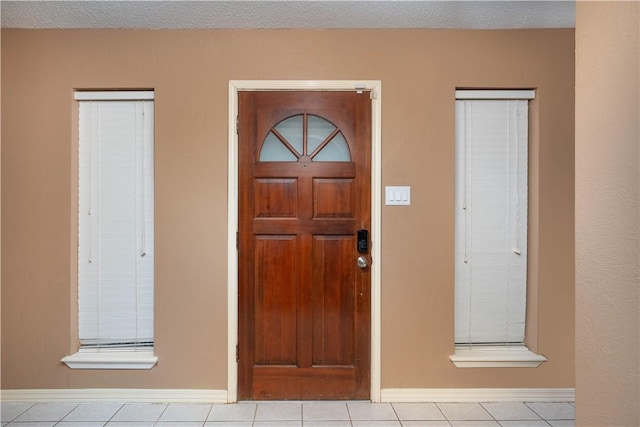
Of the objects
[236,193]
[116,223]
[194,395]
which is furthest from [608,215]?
[116,223]

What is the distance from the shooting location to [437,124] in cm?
228

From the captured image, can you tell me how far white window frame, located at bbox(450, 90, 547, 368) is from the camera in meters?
2.25

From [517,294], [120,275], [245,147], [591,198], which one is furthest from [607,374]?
[120,275]

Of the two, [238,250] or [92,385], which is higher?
[238,250]

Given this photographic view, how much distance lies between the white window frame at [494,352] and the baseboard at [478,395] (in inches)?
6.2

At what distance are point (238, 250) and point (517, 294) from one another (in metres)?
1.78

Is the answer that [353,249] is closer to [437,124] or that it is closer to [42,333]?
[437,124]

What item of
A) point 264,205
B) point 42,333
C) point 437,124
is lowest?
point 42,333

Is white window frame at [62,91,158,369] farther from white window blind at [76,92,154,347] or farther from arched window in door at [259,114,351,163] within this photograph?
arched window in door at [259,114,351,163]

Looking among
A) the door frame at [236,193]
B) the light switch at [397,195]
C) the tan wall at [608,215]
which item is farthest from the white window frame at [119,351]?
the tan wall at [608,215]

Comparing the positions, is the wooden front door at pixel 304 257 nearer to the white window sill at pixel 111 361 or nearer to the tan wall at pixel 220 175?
the tan wall at pixel 220 175

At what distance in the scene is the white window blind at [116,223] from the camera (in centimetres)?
233

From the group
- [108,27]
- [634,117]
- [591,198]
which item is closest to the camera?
[634,117]

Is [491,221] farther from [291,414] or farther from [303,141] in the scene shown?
[291,414]
